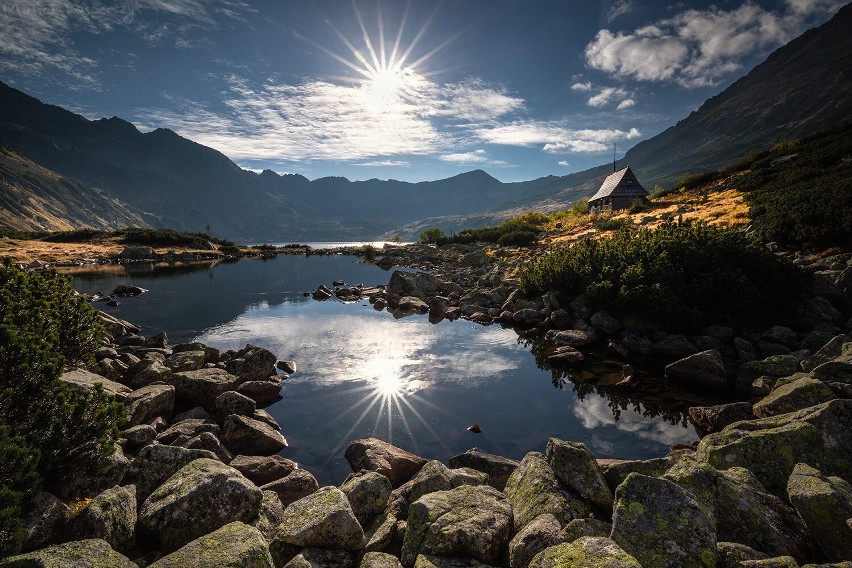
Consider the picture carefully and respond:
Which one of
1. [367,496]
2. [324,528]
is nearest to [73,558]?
[324,528]

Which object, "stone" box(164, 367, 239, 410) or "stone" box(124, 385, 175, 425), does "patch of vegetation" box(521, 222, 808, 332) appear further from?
"stone" box(124, 385, 175, 425)

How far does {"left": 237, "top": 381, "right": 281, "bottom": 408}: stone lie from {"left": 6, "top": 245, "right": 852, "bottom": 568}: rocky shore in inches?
62.3

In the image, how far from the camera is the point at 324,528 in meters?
6.55

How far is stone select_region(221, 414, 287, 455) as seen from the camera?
11945mm

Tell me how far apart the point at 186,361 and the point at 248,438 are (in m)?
6.51

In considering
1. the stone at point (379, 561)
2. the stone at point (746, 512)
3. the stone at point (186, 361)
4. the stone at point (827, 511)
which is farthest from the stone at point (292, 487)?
the stone at point (827, 511)

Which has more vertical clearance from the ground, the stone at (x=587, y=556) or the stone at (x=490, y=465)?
the stone at (x=587, y=556)

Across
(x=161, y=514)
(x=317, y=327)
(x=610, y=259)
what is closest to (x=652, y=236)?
(x=610, y=259)

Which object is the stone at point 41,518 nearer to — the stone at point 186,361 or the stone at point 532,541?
the stone at point 532,541

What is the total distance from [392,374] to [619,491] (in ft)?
46.4

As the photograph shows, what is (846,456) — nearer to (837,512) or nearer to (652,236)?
(837,512)

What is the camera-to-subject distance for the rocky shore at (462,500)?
5.28 metres

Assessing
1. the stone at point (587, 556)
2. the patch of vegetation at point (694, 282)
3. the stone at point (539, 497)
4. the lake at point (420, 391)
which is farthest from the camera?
the patch of vegetation at point (694, 282)

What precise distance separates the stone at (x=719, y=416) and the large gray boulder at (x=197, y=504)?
13562mm
